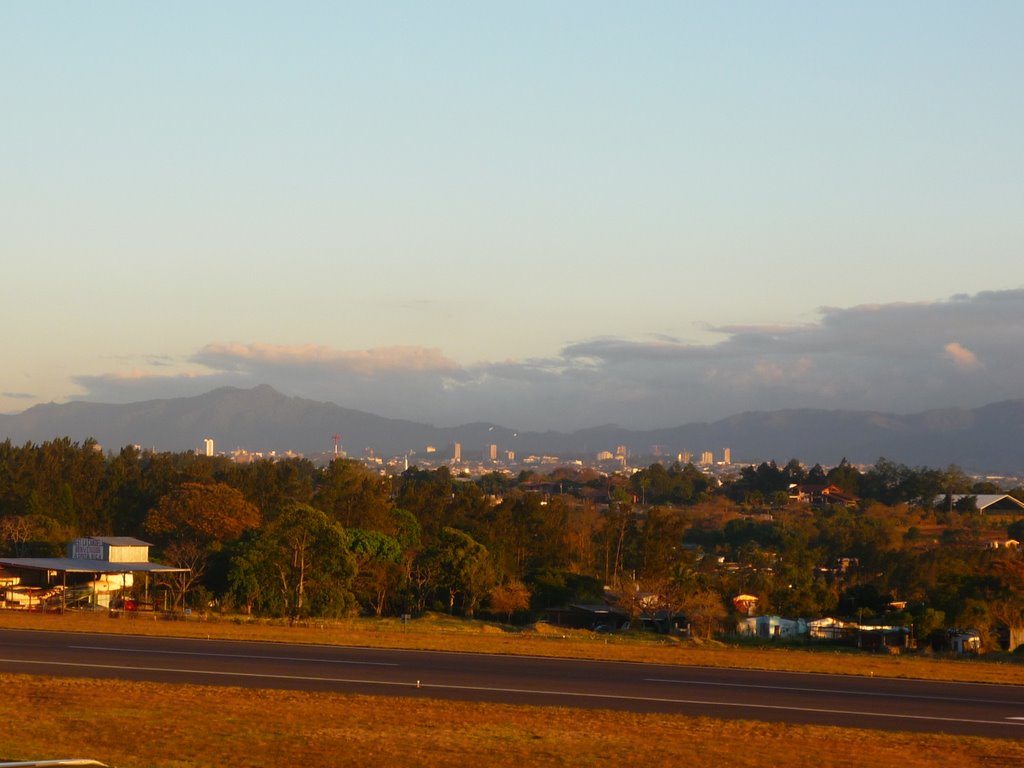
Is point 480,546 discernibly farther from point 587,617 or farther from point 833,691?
point 833,691

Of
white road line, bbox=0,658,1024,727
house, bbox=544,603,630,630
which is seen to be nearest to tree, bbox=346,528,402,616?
house, bbox=544,603,630,630

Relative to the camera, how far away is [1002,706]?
2234cm

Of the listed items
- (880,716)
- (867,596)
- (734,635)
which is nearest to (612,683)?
(880,716)

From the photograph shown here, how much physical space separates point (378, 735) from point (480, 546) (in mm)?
36075

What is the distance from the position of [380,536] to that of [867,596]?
20819 mm

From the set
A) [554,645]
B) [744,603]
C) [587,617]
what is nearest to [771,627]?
[744,603]

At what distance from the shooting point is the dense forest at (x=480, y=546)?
44781mm

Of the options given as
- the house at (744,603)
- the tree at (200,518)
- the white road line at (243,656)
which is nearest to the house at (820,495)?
the house at (744,603)

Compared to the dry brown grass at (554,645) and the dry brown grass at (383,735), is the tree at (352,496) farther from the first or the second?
the dry brown grass at (383,735)

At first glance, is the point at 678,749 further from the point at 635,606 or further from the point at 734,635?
the point at 635,606

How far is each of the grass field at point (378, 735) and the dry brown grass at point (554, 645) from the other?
10.6 m

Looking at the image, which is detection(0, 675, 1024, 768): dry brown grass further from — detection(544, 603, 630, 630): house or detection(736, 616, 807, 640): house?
detection(544, 603, 630, 630): house

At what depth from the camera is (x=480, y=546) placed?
52062mm

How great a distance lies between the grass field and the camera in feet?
47.9
